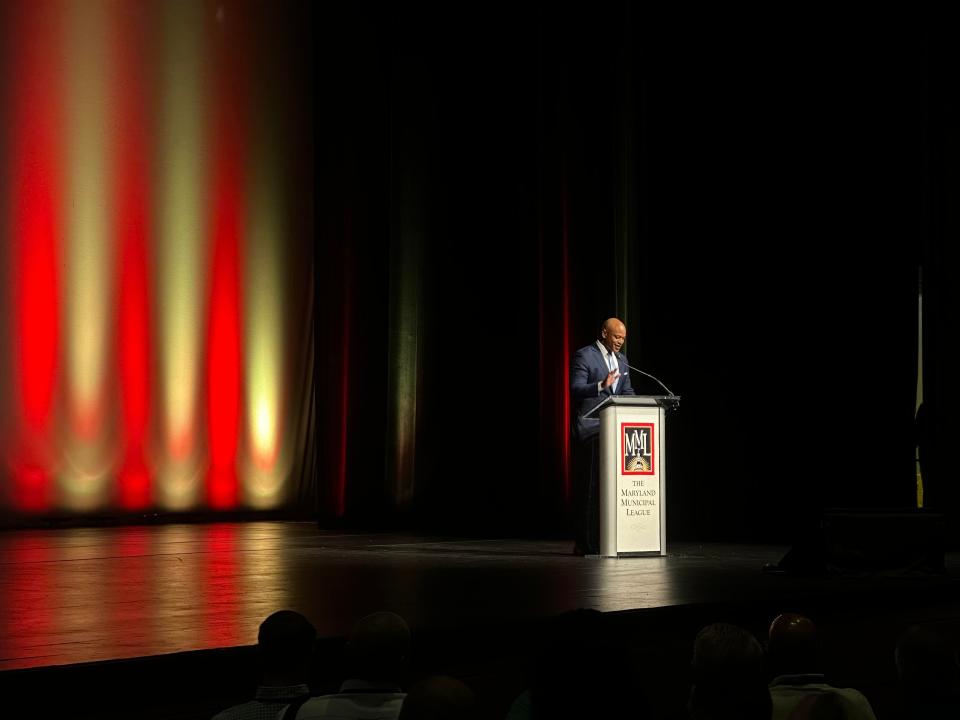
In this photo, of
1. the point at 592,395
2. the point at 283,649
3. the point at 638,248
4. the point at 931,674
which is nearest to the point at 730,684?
the point at 931,674

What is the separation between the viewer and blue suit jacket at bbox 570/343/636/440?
6.29m

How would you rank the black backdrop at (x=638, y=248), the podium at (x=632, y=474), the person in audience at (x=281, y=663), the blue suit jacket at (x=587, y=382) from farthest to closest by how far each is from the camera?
the black backdrop at (x=638, y=248)
the blue suit jacket at (x=587, y=382)
the podium at (x=632, y=474)
the person in audience at (x=281, y=663)

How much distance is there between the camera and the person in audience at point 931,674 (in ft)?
7.13

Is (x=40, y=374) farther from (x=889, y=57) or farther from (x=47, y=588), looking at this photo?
(x=889, y=57)

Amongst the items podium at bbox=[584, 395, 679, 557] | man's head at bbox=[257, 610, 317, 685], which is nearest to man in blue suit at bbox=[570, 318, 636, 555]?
podium at bbox=[584, 395, 679, 557]

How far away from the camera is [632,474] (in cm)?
609

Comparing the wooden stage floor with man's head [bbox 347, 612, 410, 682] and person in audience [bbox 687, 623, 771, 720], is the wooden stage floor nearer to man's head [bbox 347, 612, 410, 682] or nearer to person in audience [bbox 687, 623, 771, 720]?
man's head [bbox 347, 612, 410, 682]

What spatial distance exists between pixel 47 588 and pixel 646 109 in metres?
4.78

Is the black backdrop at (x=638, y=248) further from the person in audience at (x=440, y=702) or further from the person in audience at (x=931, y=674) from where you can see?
the person in audience at (x=440, y=702)

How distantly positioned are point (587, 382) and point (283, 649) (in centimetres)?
407

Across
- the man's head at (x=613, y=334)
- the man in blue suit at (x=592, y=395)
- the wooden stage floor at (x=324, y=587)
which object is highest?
the man's head at (x=613, y=334)

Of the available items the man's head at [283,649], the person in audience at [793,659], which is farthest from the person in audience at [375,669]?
the person in audience at [793,659]

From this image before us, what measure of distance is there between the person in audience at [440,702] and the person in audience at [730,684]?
0.40 meters

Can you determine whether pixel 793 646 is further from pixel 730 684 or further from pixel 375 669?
Result: pixel 375 669
